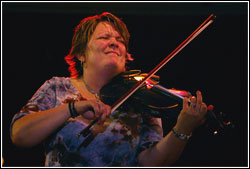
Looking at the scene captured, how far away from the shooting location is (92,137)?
1.32 m

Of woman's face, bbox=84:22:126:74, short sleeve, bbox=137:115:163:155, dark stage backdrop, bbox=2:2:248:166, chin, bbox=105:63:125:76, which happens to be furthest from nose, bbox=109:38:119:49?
dark stage backdrop, bbox=2:2:248:166

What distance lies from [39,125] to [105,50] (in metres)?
0.58

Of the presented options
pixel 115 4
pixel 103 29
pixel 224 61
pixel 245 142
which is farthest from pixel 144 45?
pixel 245 142

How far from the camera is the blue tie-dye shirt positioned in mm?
1284

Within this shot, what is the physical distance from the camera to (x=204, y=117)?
136cm

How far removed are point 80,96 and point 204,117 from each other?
0.65 meters

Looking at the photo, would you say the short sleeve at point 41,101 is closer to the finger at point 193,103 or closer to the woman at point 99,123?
the woman at point 99,123

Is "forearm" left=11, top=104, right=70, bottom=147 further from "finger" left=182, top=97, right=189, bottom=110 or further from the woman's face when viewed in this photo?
"finger" left=182, top=97, right=189, bottom=110

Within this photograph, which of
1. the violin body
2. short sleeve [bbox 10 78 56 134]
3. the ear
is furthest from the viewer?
the ear

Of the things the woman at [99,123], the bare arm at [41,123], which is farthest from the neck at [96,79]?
the bare arm at [41,123]

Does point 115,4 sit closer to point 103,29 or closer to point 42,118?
point 103,29

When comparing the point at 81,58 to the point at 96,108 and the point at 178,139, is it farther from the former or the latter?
the point at 178,139

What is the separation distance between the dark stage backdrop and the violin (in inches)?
34.6

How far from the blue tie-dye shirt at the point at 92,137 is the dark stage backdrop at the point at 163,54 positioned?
3.00 ft
